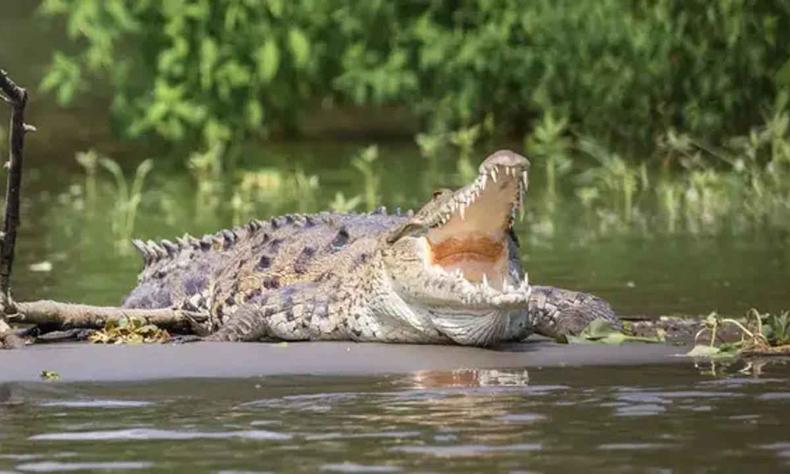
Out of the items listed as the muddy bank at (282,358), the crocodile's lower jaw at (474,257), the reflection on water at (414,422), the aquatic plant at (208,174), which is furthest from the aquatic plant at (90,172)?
the reflection on water at (414,422)

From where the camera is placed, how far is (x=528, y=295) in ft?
37.0

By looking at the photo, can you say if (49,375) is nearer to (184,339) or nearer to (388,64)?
(184,339)

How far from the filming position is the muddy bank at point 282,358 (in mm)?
11188

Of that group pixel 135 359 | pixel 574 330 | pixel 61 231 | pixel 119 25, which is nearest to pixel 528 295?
pixel 574 330

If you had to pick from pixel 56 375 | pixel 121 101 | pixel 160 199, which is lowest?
pixel 56 375

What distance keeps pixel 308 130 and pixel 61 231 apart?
12678 millimetres

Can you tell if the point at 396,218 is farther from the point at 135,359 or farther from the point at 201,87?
the point at 201,87

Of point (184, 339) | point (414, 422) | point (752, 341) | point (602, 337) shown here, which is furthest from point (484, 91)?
point (414, 422)

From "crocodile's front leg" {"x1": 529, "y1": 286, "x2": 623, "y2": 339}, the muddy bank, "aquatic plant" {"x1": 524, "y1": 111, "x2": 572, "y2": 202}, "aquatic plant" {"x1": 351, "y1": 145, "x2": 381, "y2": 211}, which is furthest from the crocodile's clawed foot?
"aquatic plant" {"x1": 524, "y1": 111, "x2": 572, "y2": 202}

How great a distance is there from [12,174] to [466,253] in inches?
80.4

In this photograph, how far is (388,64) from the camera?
28.4 meters

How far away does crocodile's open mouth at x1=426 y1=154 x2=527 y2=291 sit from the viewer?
1130 cm

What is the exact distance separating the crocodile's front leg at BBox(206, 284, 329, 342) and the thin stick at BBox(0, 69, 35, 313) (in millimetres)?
1014

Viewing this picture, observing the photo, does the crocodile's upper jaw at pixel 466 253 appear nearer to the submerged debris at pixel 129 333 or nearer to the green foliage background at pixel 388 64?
the submerged debris at pixel 129 333
